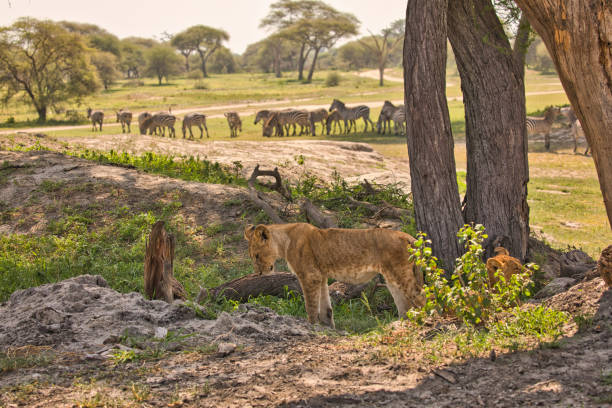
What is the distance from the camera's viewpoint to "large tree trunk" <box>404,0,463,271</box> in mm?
Result: 7383

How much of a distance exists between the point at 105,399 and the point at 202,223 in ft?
20.3

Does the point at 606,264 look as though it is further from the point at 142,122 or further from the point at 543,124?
the point at 142,122

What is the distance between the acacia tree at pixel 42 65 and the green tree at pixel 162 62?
29443mm

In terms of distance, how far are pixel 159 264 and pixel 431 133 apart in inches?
149

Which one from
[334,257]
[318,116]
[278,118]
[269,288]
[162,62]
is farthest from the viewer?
[162,62]

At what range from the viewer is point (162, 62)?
67.5 meters

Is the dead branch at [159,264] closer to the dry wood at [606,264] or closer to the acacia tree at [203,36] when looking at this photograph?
the dry wood at [606,264]

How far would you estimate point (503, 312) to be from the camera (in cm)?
514

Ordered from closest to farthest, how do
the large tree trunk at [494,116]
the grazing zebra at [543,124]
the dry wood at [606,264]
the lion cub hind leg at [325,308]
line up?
1. the dry wood at [606,264]
2. the lion cub hind leg at [325,308]
3. the large tree trunk at [494,116]
4. the grazing zebra at [543,124]

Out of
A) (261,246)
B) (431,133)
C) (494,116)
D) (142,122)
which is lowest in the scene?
(261,246)

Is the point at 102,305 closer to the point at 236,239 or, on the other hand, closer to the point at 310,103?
the point at 236,239

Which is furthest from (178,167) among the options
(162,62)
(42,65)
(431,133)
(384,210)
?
(162,62)

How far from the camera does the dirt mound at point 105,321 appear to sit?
501 centimetres

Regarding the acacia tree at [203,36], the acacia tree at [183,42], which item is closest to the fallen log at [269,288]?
the acacia tree at [203,36]
